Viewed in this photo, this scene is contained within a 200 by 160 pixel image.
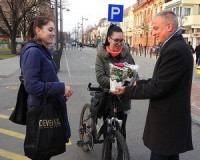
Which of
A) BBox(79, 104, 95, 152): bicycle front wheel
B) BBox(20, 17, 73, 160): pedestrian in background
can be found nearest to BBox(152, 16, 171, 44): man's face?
BBox(20, 17, 73, 160): pedestrian in background

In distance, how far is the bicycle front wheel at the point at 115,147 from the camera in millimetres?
3325

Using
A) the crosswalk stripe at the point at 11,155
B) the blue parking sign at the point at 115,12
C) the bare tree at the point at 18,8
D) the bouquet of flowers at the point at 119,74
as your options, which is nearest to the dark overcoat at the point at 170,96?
the bouquet of flowers at the point at 119,74

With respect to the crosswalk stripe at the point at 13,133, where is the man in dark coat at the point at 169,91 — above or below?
above

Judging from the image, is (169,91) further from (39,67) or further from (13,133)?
(13,133)

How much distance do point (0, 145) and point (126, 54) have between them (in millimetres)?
2639

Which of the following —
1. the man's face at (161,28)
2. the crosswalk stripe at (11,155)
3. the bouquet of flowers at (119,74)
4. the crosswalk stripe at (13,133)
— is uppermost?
the man's face at (161,28)

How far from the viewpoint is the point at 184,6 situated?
145 feet

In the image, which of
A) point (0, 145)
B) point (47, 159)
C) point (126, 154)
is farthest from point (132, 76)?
point (0, 145)

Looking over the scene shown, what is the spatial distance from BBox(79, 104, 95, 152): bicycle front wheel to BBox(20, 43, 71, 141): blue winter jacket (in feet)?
4.59

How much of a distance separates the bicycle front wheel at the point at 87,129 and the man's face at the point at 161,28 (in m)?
1.88

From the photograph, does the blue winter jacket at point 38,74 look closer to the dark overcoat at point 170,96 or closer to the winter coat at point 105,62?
the dark overcoat at point 170,96

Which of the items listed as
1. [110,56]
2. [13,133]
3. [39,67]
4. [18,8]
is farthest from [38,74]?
[18,8]

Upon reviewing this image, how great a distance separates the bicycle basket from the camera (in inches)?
154

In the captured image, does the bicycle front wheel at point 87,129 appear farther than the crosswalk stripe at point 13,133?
No
